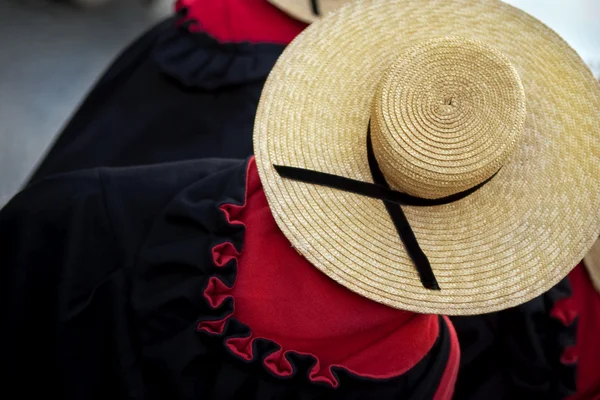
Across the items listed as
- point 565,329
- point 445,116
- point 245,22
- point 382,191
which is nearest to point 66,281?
point 382,191

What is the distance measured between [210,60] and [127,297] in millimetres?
614

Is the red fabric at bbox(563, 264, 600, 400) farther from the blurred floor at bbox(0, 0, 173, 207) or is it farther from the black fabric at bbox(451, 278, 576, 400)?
the blurred floor at bbox(0, 0, 173, 207)

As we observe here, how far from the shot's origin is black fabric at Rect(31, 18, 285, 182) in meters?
1.28

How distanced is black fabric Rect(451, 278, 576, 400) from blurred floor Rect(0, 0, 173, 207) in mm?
1382

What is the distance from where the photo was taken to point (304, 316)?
773 millimetres

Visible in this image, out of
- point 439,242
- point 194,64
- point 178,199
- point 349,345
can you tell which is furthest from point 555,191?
point 194,64

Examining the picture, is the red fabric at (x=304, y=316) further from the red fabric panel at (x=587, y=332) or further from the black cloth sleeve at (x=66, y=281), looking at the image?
the red fabric panel at (x=587, y=332)

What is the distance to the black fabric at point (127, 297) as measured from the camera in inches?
32.2

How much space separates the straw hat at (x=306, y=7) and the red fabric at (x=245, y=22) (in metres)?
0.03

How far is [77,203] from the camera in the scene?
88cm

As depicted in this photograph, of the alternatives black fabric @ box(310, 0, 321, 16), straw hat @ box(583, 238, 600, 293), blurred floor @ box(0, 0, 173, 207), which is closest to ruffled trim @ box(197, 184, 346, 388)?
straw hat @ box(583, 238, 600, 293)

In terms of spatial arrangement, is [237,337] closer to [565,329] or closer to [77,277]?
[77,277]

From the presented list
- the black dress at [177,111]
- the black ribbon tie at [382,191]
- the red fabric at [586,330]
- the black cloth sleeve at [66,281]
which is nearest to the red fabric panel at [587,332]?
the red fabric at [586,330]

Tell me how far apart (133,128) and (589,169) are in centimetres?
90
